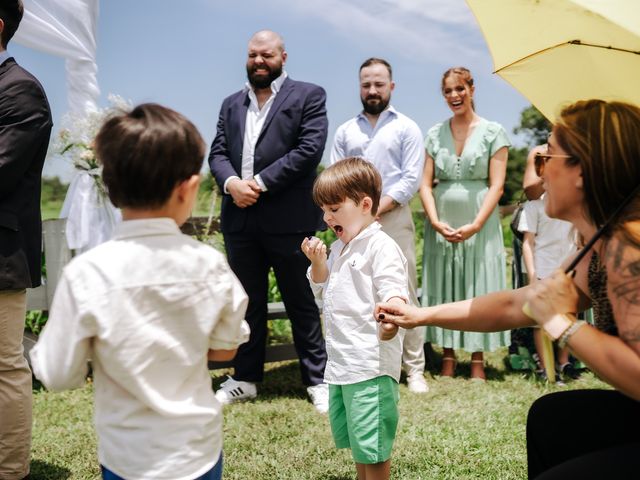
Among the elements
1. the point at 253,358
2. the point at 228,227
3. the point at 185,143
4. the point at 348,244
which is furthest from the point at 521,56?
the point at 253,358

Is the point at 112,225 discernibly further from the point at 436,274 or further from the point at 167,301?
the point at 167,301

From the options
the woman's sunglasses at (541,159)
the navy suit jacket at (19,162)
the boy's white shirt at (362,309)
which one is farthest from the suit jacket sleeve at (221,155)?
the woman's sunglasses at (541,159)

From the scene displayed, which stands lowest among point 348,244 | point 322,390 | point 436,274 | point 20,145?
point 322,390

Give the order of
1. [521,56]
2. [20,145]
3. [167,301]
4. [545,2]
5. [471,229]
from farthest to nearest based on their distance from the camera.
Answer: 1. [471,229]
2. [20,145]
3. [521,56]
4. [545,2]
5. [167,301]

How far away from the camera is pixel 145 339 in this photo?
186 centimetres

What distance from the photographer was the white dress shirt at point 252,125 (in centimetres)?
A: 482

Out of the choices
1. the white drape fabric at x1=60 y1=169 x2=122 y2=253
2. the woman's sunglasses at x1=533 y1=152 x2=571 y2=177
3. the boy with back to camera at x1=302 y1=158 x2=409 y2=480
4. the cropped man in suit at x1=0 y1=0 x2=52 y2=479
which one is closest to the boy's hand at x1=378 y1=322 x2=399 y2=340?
the boy with back to camera at x1=302 y1=158 x2=409 y2=480

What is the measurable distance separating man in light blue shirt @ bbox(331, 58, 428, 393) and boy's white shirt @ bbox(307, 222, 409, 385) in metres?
2.13

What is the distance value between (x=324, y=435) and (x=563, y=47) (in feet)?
8.38

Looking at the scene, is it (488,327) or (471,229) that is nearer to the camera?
(488,327)

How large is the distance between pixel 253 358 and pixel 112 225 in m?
1.64

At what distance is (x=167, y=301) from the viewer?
6.19ft

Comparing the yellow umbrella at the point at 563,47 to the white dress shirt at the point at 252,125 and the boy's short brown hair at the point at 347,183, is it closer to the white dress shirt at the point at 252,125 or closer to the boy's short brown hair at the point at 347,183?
the boy's short brown hair at the point at 347,183

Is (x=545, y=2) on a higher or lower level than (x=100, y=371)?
higher
